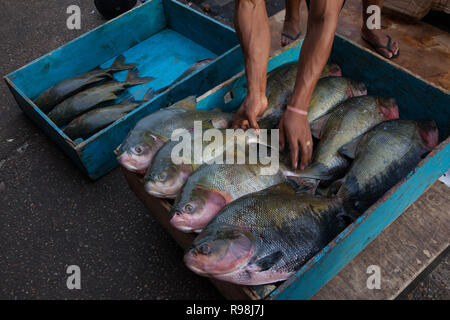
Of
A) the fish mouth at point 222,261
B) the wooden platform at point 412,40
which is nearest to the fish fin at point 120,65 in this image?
the wooden platform at point 412,40

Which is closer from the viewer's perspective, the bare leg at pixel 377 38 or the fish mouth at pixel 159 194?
the fish mouth at pixel 159 194

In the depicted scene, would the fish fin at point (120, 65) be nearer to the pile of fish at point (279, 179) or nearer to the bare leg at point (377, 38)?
the pile of fish at point (279, 179)

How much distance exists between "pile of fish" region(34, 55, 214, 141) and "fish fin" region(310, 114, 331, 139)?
1327 millimetres

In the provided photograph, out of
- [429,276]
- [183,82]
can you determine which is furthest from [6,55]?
[429,276]

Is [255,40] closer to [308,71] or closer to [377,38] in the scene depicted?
[308,71]

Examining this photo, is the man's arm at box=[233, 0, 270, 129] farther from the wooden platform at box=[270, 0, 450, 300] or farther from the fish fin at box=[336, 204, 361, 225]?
the wooden platform at box=[270, 0, 450, 300]

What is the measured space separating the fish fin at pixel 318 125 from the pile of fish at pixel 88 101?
1.33 m

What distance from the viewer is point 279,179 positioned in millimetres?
1808

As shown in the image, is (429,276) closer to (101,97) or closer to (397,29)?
(397,29)

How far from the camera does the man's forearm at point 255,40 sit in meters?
2.09

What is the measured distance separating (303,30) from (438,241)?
7.63 feet

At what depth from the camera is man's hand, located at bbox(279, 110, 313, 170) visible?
184 cm

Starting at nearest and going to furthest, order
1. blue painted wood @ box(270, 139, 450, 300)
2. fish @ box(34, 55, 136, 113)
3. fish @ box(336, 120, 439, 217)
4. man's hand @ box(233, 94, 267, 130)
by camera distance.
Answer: blue painted wood @ box(270, 139, 450, 300) → fish @ box(336, 120, 439, 217) → man's hand @ box(233, 94, 267, 130) → fish @ box(34, 55, 136, 113)

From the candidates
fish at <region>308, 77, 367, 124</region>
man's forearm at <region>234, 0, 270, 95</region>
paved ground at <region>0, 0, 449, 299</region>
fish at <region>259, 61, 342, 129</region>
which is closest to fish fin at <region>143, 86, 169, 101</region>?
paved ground at <region>0, 0, 449, 299</region>
